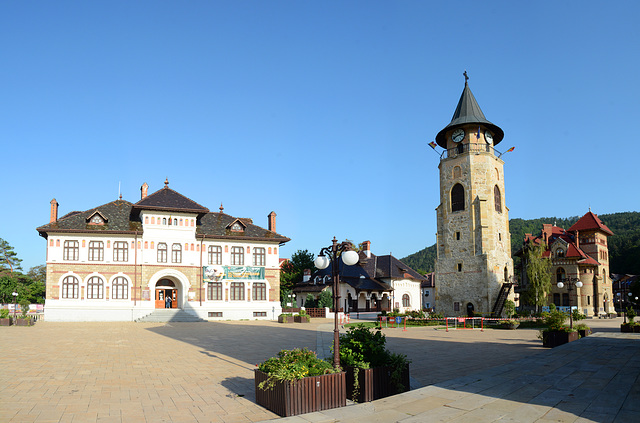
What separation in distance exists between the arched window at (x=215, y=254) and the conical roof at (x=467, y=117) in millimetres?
25836

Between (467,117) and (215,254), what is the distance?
28.4 metres

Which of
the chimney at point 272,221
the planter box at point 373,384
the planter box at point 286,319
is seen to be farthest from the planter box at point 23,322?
the planter box at point 373,384

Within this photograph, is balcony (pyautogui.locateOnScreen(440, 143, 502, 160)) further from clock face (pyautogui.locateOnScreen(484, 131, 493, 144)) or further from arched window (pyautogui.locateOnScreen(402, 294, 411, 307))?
arched window (pyautogui.locateOnScreen(402, 294, 411, 307))

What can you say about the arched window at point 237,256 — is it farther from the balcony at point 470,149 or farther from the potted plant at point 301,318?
the balcony at point 470,149

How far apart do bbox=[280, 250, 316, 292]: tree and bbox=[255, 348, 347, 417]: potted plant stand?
52976 millimetres

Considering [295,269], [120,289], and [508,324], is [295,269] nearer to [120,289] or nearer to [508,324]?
[120,289]

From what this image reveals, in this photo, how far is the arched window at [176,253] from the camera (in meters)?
41.1

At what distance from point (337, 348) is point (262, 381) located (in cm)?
172

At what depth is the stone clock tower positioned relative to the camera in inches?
1718

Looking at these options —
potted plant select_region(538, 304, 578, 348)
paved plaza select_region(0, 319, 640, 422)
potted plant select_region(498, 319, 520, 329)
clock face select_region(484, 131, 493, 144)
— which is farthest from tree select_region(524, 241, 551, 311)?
paved plaza select_region(0, 319, 640, 422)

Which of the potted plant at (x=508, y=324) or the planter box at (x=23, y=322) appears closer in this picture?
the potted plant at (x=508, y=324)

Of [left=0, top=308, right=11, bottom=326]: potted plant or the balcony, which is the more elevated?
the balcony

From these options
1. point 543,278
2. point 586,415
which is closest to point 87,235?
point 586,415

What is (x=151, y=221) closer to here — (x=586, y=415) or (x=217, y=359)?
(x=217, y=359)
